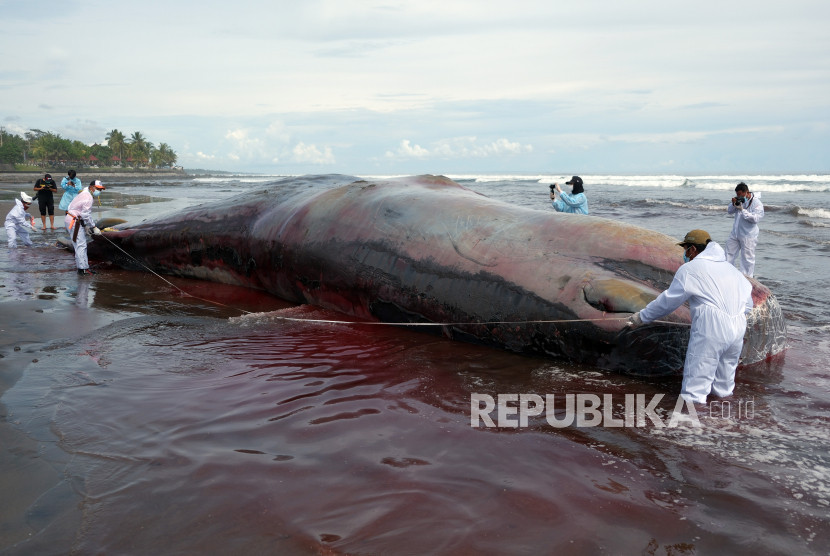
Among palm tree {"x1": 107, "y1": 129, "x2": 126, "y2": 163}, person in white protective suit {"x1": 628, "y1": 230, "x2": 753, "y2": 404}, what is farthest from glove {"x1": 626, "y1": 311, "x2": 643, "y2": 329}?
palm tree {"x1": 107, "y1": 129, "x2": 126, "y2": 163}

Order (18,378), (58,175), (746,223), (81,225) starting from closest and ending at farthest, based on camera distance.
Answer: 1. (18,378)
2. (746,223)
3. (81,225)
4. (58,175)

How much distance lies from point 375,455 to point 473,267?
2.57 metres

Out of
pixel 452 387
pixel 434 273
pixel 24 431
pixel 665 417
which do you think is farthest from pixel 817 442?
pixel 24 431

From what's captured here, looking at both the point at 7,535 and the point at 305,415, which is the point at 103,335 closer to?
the point at 305,415

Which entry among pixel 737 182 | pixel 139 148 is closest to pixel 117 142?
pixel 139 148

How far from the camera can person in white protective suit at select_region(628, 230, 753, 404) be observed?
15.5 ft

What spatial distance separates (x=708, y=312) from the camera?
4.77 meters

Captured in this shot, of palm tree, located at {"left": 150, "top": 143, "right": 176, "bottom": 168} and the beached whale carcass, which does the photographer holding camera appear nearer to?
the beached whale carcass

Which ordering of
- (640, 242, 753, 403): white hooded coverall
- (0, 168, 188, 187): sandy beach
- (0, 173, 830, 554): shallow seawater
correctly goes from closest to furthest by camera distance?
(0, 173, 830, 554): shallow seawater, (640, 242, 753, 403): white hooded coverall, (0, 168, 188, 187): sandy beach

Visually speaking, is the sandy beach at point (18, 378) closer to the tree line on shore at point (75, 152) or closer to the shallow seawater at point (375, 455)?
the shallow seawater at point (375, 455)

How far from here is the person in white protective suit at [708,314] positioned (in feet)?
15.5

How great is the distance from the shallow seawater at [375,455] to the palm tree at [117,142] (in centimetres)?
13491

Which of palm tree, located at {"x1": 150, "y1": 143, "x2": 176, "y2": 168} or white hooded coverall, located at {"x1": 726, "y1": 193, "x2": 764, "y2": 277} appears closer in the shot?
white hooded coverall, located at {"x1": 726, "y1": 193, "x2": 764, "y2": 277}

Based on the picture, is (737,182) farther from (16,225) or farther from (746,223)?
(16,225)
